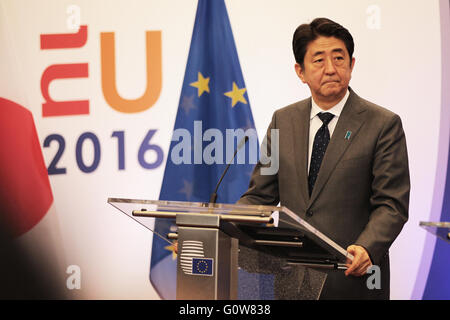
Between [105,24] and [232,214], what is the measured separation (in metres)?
2.97

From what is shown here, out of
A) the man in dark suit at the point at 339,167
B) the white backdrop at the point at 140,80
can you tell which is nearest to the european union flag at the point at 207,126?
the white backdrop at the point at 140,80

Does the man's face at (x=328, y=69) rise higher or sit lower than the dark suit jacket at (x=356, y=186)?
higher

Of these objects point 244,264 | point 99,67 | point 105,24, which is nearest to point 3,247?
point 99,67

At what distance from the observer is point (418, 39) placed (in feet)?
13.8

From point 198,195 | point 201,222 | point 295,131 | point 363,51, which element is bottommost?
point 198,195

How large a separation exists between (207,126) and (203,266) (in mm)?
2467

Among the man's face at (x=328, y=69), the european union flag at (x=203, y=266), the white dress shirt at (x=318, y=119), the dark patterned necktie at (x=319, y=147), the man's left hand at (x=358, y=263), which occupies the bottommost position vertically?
the man's left hand at (x=358, y=263)

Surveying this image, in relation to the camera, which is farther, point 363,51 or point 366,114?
point 363,51

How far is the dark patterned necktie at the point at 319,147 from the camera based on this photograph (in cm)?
295

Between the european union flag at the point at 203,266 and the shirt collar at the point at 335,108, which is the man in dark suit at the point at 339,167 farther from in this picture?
the european union flag at the point at 203,266

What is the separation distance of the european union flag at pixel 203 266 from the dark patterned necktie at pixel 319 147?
0.97 m

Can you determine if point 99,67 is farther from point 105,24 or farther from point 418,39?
point 418,39

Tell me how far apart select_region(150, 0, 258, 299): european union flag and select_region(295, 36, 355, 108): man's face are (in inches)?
52.9

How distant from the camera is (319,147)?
9.82 ft
